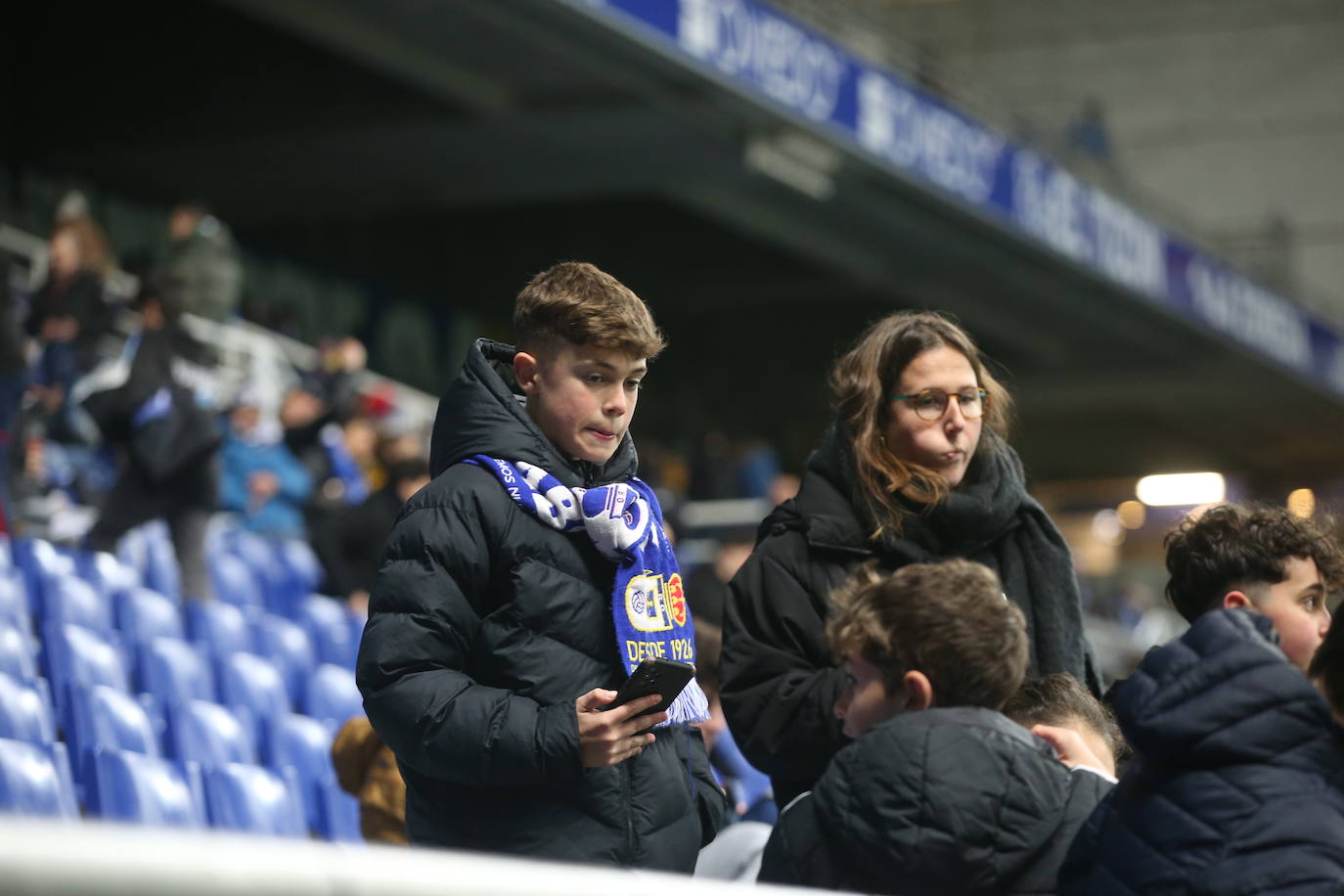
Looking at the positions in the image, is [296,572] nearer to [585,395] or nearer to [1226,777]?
[585,395]

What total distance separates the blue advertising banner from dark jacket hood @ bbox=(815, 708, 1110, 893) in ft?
21.5

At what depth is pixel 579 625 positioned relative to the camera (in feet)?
7.29

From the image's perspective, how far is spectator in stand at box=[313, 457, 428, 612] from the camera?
22.7 ft

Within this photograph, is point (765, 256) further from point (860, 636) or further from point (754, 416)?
point (860, 636)

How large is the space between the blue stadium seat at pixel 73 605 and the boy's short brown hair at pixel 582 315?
10.9ft

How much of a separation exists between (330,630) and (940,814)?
185 inches

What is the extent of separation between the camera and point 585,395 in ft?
7.50

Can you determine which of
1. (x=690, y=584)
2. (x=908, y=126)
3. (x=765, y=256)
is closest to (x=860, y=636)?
(x=690, y=584)

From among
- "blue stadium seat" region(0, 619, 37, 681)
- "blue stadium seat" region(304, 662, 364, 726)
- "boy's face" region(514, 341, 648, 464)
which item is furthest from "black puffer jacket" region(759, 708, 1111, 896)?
"blue stadium seat" region(304, 662, 364, 726)

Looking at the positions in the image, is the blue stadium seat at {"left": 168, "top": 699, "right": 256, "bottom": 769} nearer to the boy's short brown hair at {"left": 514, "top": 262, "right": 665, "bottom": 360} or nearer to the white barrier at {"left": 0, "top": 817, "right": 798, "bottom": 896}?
the boy's short brown hair at {"left": 514, "top": 262, "right": 665, "bottom": 360}

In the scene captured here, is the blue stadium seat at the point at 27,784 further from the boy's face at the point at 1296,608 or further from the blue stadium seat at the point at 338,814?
the boy's face at the point at 1296,608

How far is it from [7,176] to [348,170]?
7.87 ft

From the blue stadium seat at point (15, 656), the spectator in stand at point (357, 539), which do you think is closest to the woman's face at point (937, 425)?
the blue stadium seat at point (15, 656)

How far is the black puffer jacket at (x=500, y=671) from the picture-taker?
2096 mm
